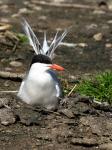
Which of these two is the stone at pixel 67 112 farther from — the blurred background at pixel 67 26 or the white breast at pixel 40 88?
the blurred background at pixel 67 26

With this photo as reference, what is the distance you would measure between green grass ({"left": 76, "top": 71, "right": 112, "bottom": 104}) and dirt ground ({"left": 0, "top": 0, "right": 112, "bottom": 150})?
0.27m

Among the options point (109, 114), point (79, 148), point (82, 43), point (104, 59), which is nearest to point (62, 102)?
point (109, 114)

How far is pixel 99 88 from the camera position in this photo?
7.88 metres

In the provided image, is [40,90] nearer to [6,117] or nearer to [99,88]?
[6,117]

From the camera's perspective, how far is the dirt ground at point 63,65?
6.55m

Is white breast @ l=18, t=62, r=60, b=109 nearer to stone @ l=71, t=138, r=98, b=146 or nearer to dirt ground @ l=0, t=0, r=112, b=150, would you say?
dirt ground @ l=0, t=0, r=112, b=150

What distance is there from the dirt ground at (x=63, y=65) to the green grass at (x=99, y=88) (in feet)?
0.87

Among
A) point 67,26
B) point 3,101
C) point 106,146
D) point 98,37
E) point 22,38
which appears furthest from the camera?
point 67,26

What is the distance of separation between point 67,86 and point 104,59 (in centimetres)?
215

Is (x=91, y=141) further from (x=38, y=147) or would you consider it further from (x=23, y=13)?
(x=23, y=13)

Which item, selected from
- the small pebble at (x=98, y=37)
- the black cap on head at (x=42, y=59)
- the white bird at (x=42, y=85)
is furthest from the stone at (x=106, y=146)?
the small pebble at (x=98, y=37)

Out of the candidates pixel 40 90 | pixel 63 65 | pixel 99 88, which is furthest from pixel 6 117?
pixel 63 65

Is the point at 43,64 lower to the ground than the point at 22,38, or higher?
higher

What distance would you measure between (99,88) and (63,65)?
1997 millimetres
